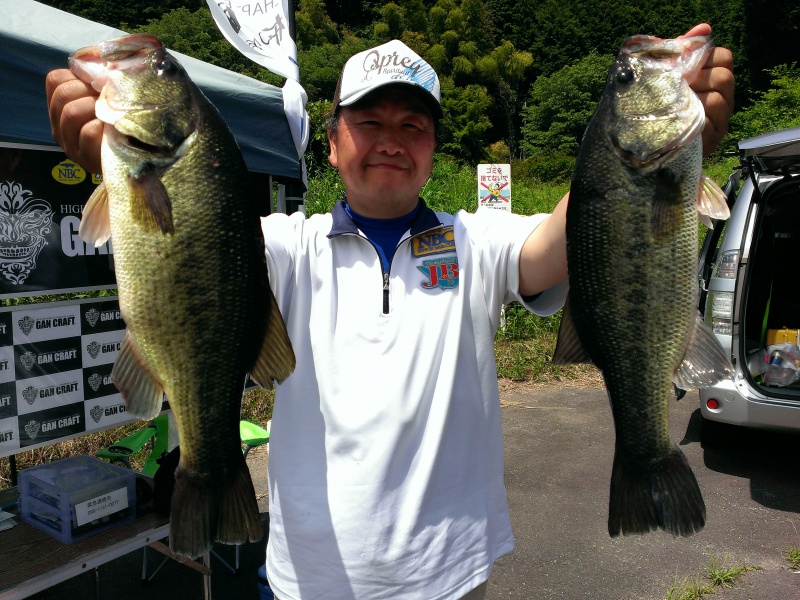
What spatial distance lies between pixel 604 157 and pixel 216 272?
110 centimetres

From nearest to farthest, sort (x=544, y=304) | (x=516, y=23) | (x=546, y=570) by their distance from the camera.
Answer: (x=544, y=304) < (x=546, y=570) < (x=516, y=23)

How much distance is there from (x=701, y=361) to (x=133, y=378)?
1.63 m

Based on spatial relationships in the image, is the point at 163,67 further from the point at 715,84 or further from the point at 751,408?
the point at 751,408

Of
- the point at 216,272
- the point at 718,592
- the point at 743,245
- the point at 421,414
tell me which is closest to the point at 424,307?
the point at 421,414

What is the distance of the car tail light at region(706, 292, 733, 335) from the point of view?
4777 mm

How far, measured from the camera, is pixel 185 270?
1.67 metres

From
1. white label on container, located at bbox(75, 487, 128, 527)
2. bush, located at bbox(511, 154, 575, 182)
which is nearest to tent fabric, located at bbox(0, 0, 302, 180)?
white label on container, located at bbox(75, 487, 128, 527)

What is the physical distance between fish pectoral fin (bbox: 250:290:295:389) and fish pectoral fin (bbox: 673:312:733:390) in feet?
3.77

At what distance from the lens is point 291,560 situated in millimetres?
1877

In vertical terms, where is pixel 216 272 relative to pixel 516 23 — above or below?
below

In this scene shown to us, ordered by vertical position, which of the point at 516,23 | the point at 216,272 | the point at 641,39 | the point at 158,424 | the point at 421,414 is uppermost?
the point at 516,23

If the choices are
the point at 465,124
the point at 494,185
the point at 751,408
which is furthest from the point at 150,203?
the point at 465,124

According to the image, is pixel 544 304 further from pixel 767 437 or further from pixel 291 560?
pixel 767 437

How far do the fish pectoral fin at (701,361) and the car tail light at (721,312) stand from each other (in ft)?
10.6
